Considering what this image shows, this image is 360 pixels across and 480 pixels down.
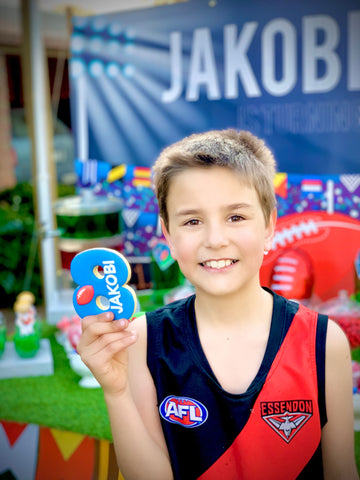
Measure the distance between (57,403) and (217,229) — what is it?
1175 mm

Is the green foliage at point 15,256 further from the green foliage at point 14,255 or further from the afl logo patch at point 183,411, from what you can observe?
the afl logo patch at point 183,411

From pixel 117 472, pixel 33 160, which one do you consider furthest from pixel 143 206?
pixel 117 472

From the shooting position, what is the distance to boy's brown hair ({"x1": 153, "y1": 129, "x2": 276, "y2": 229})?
101 cm

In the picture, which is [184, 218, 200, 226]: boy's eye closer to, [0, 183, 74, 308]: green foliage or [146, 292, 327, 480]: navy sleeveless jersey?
[146, 292, 327, 480]: navy sleeveless jersey

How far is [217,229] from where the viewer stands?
3.19 feet

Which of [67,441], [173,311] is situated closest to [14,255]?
[67,441]

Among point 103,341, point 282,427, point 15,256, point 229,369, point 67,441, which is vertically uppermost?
point 103,341

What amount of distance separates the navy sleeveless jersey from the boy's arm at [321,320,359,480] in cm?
2

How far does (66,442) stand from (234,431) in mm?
798

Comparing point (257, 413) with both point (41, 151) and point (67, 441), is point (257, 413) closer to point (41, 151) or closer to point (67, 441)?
point (67, 441)

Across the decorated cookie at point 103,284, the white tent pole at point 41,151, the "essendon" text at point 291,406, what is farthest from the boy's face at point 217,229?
the white tent pole at point 41,151

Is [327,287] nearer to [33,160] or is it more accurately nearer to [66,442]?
[66,442]

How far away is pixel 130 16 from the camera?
289cm

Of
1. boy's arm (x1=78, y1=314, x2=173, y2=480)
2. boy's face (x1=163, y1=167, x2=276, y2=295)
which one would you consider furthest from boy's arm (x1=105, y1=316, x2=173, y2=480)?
boy's face (x1=163, y1=167, x2=276, y2=295)
